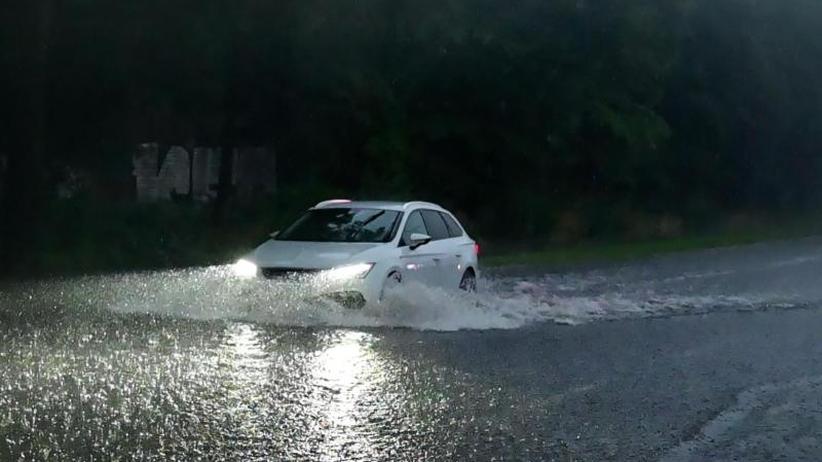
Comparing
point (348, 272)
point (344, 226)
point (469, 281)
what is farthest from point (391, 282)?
point (469, 281)

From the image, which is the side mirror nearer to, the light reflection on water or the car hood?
the car hood

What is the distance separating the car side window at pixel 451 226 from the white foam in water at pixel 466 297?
95 cm

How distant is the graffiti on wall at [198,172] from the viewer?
112 ft

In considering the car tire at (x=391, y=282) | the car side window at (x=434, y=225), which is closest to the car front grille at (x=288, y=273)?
the car tire at (x=391, y=282)

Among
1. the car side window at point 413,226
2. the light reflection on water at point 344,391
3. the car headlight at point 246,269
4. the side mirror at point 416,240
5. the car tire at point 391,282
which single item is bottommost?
the light reflection on water at point 344,391

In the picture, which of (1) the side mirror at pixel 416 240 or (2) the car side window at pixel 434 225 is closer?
(1) the side mirror at pixel 416 240

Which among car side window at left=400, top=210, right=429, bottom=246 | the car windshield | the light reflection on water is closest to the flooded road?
the light reflection on water

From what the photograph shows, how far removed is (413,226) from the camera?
1727 centimetres

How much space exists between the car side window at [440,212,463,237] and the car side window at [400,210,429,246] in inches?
37.4

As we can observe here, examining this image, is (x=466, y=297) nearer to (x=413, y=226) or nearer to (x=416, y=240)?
(x=413, y=226)

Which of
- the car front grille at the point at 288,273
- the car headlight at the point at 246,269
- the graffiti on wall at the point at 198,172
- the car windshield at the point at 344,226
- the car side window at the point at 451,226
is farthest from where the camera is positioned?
the graffiti on wall at the point at 198,172

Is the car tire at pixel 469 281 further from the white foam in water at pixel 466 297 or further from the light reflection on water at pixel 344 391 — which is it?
the light reflection on water at pixel 344 391

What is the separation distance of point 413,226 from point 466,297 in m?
1.19

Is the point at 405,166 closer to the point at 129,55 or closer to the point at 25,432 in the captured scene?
the point at 129,55
